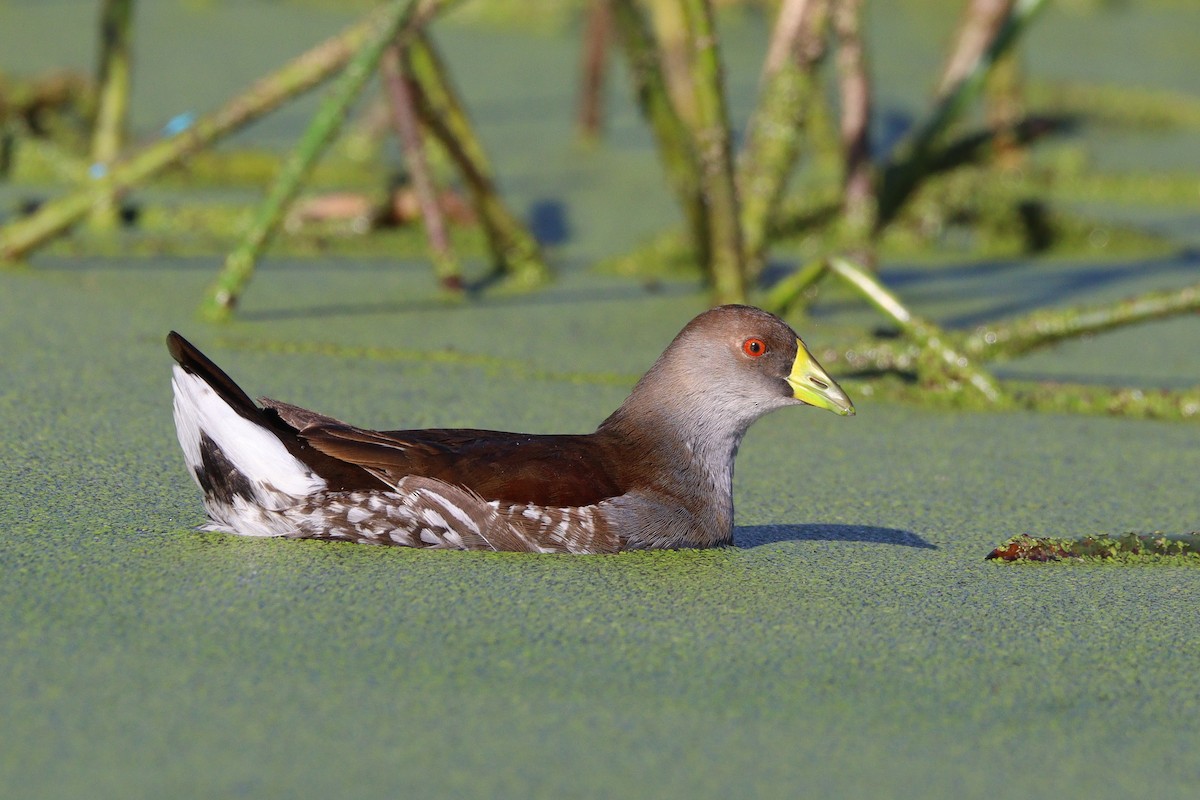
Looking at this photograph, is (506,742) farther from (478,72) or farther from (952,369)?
(478,72)

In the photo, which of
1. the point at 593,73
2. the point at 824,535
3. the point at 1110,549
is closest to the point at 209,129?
the point at 824,535

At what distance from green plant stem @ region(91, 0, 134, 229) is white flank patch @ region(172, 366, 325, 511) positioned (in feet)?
8.00

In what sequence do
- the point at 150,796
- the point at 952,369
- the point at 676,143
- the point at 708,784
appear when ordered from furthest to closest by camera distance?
the point at 676,143, the point at 952,369, the point at 708,784, the point at 150,796

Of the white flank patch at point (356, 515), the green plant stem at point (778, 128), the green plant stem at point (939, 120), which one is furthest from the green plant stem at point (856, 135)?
the white flank patch at point (356, 515)

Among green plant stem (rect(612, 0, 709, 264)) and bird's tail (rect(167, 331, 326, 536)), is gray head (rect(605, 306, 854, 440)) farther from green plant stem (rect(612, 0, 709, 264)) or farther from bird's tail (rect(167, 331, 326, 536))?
green plant stem (rect(612, 0, 709, 264))

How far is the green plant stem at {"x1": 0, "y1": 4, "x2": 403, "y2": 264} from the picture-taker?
3877mm

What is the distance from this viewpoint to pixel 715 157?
13.0 feet

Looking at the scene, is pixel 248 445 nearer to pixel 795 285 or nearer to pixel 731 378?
pixel 731 378

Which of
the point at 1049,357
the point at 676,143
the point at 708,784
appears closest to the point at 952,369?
the point at 1049,357

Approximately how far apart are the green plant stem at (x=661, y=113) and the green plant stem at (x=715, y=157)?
10cm

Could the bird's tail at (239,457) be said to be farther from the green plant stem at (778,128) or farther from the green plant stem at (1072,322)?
the green plant stem at (778,128)

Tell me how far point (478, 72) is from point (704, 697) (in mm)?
5735

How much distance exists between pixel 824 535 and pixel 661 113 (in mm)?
1788

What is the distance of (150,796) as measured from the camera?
65.6 inches
